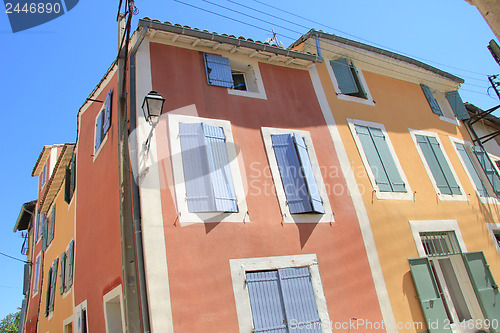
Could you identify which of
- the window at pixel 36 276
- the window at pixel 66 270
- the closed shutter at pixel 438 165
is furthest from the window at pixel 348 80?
the window at pixel 36 276

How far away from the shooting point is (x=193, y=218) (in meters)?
6.04

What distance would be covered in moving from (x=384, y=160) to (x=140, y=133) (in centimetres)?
573

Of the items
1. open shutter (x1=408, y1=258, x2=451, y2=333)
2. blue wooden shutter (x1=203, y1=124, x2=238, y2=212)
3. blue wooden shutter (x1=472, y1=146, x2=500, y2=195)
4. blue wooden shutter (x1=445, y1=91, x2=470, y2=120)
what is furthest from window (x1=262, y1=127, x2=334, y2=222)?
blue wooden shutter (x1=445, y1=91, x2=470, y2=120)

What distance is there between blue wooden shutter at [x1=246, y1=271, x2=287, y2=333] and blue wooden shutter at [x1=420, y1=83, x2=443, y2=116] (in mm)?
8410

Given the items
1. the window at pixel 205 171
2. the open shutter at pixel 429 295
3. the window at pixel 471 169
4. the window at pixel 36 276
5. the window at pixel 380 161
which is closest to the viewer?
the window at pixel 205 171

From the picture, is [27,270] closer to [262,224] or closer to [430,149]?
[262,224]

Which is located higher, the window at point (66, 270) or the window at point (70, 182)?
the window at point (70, 182)

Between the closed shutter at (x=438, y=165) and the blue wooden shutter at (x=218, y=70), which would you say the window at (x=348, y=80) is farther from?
the blue wooden shutter at (x=218, y=70)

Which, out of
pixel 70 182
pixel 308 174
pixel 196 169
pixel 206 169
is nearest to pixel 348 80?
pixel 308 174

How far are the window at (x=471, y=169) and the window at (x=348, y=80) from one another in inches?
134

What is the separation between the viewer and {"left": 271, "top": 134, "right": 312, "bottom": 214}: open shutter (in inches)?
280

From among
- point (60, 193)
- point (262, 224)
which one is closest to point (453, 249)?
point (262, 224)

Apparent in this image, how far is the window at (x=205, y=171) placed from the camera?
6.19 m

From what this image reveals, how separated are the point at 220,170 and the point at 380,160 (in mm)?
4296
